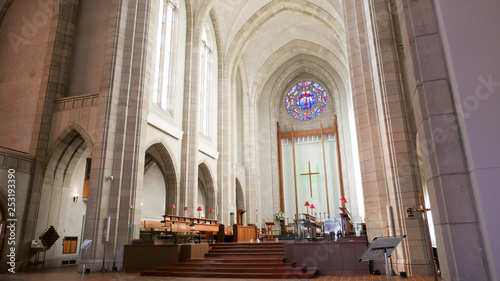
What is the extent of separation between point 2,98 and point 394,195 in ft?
47.6

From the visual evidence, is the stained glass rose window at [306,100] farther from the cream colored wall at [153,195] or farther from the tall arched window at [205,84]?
the cream colored wall at [153,195]

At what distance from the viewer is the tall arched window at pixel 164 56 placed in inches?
562

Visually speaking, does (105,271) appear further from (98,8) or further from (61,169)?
(98,8)

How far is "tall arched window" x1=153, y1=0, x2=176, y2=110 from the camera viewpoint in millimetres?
14266

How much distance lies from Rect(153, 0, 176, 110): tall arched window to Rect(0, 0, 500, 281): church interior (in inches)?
3.7

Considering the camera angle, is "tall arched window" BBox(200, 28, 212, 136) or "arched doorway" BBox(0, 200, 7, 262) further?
"tall arched window" BBox(200, 28, 212, 136)

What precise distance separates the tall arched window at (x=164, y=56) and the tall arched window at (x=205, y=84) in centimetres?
342

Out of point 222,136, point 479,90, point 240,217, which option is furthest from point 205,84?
point 479,90

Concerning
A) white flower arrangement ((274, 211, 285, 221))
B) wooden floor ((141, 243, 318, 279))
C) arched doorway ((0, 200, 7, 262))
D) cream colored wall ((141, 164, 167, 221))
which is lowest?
wooden floor ((141, 243, 318, 279))

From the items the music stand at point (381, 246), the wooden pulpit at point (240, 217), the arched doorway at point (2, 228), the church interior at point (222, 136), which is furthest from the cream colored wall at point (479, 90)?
the wooden pulpit at point (240, 217)

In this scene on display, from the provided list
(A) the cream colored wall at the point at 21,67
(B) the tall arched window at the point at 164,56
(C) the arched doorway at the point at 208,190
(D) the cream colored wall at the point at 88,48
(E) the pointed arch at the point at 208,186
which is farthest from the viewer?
(E) the pointed arch at the point at 208,186

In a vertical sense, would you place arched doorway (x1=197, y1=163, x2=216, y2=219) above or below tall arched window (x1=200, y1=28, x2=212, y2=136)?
below

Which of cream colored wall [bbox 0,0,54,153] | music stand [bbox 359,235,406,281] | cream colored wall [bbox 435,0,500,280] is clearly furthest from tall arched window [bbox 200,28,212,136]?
cream colored wall [bbox 435,0,500,280]

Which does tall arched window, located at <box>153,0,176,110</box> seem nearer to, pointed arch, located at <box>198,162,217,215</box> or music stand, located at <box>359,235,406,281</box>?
pointed arch, located at <box>198,162,217,215</box>
